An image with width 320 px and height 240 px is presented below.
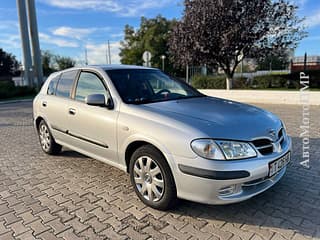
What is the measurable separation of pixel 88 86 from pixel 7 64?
40.6 meters

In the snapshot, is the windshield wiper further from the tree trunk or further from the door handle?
the tree trunk

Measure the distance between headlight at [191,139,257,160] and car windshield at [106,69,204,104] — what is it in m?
1.11

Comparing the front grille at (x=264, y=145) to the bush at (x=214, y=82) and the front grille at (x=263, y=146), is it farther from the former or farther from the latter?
the bush at (x=214, y=82)

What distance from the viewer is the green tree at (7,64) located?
121 feet

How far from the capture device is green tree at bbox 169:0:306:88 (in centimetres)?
1268

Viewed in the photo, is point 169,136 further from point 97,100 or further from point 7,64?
point 7,64

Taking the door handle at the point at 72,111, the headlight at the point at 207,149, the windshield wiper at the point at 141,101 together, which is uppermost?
the windshield wiper at the point at 141,101

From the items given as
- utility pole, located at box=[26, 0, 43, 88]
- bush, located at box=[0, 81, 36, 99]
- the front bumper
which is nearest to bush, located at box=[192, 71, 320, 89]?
bush, located at box=[0, 81, 36, 99]

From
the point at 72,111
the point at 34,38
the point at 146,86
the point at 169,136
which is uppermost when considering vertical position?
the point at 34,38

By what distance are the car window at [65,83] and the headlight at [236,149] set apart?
8.81 ft

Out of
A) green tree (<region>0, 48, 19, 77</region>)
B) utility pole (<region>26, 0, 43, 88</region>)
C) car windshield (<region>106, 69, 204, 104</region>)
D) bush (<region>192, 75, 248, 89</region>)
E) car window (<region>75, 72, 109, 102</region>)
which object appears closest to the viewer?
car windshield (<region>106, 69, 204, 104</region>)

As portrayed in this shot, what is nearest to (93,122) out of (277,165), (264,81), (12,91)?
(277,165)

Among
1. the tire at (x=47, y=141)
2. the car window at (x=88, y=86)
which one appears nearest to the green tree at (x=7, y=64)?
the tire at (x=47, y=141)

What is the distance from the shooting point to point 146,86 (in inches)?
142
